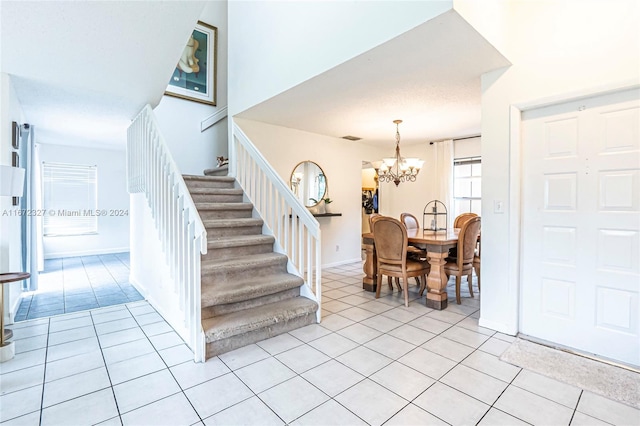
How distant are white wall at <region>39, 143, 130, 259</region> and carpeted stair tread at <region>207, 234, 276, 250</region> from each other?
523 cm

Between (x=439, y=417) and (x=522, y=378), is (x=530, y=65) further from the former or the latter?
(x=439, y=417)

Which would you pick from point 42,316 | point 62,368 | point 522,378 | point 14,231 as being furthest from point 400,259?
point 14,231

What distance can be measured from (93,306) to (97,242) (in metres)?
4.26

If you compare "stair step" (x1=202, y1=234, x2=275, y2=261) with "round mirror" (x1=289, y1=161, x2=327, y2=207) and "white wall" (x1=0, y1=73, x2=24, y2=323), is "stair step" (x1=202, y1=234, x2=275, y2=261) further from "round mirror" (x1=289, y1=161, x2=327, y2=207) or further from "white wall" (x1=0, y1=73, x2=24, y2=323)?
"white wall" (x1=0, y1=73, x2=24, y2=323)

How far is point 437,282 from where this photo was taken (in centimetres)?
336

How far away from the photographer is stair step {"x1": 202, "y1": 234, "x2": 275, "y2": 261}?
3.12m

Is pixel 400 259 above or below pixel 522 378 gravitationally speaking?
above

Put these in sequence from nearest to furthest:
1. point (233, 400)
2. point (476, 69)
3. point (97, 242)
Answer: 1. point (233, 400)
2. point (476, 69)
3. point (97, 242)

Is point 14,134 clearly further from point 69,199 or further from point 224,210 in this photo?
point 69,199

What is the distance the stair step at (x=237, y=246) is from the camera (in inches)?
123

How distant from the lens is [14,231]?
3312 millimetres

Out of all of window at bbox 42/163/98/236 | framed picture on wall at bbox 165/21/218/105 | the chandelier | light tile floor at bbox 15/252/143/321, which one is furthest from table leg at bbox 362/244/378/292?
window at bbox 42/163/98/236

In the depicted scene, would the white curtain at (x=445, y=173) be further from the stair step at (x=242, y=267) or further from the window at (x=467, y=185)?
the stair step at (x=242, y=267)

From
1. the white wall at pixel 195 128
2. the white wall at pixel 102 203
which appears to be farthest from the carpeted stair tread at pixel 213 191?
the white wall at pixel 102 203
